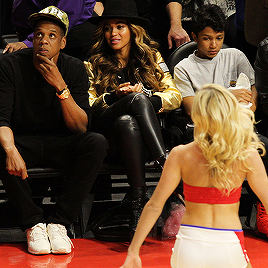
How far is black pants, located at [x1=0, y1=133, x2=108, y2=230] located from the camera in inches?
110

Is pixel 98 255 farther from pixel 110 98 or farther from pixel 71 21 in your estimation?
pixel 71 21

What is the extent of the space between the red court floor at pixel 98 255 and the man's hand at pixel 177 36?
5.61ft

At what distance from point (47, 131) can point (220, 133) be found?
163 cm

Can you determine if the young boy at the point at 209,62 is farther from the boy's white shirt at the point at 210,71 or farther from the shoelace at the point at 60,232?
Result: the shoelace at the point at 60,232

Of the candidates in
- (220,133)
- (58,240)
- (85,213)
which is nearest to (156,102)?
(85,213)

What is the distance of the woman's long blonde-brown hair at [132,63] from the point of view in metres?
3.47

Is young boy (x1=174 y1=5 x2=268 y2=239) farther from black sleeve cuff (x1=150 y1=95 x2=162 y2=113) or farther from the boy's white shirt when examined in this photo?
black sleeve cuff (x1=150 y1=95 x2=162 y2=113)

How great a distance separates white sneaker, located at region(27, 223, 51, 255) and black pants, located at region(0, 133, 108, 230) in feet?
0.24

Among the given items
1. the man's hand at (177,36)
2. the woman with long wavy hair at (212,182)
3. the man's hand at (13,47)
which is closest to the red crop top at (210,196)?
the woman with long wavy hair at (212,182)

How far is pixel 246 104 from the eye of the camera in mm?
3211

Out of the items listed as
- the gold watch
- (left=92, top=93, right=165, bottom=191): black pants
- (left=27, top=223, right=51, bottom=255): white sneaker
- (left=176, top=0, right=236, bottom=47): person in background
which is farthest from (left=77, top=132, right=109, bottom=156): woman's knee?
(left=176, top=0, right=236, bottom=47): person in background

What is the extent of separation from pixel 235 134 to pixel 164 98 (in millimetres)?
1711

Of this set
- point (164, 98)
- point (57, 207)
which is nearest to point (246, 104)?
point (164, 98)

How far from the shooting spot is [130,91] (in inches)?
125
